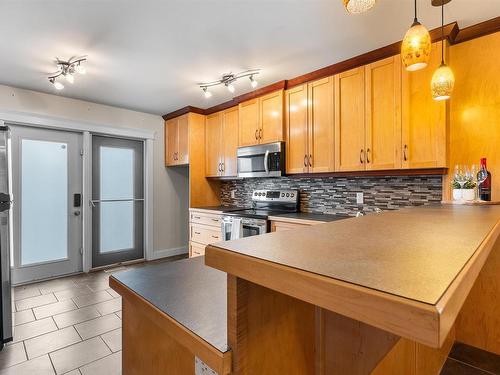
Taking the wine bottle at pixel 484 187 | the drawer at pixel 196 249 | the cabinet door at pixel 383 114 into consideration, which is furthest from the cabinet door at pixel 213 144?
the wine bottle at pixel 484 187

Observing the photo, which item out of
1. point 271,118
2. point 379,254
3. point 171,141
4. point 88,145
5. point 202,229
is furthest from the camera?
point 171,141

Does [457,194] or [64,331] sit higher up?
[457,194]

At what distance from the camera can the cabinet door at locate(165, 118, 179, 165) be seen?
456cm

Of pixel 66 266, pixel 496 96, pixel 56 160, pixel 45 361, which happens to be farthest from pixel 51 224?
pixel 496 96

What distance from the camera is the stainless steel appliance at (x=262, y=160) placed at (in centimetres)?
324

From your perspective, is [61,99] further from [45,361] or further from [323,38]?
[323,38]

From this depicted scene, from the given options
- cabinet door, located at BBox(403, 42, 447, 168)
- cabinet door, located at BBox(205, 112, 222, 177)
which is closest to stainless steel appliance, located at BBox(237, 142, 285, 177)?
cabinet door, located at BBox(205, 112, 222, 177)

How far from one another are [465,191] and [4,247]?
3362 mm

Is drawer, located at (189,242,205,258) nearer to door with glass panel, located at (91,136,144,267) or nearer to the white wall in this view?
the white wall

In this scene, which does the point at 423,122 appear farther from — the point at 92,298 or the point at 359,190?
the point at 92,298

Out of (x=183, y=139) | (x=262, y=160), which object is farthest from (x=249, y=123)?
(x=183, y=139)

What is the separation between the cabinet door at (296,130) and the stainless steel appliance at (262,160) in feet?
0.30

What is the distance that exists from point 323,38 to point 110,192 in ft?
11.6

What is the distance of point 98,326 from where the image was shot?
2.46 metres
